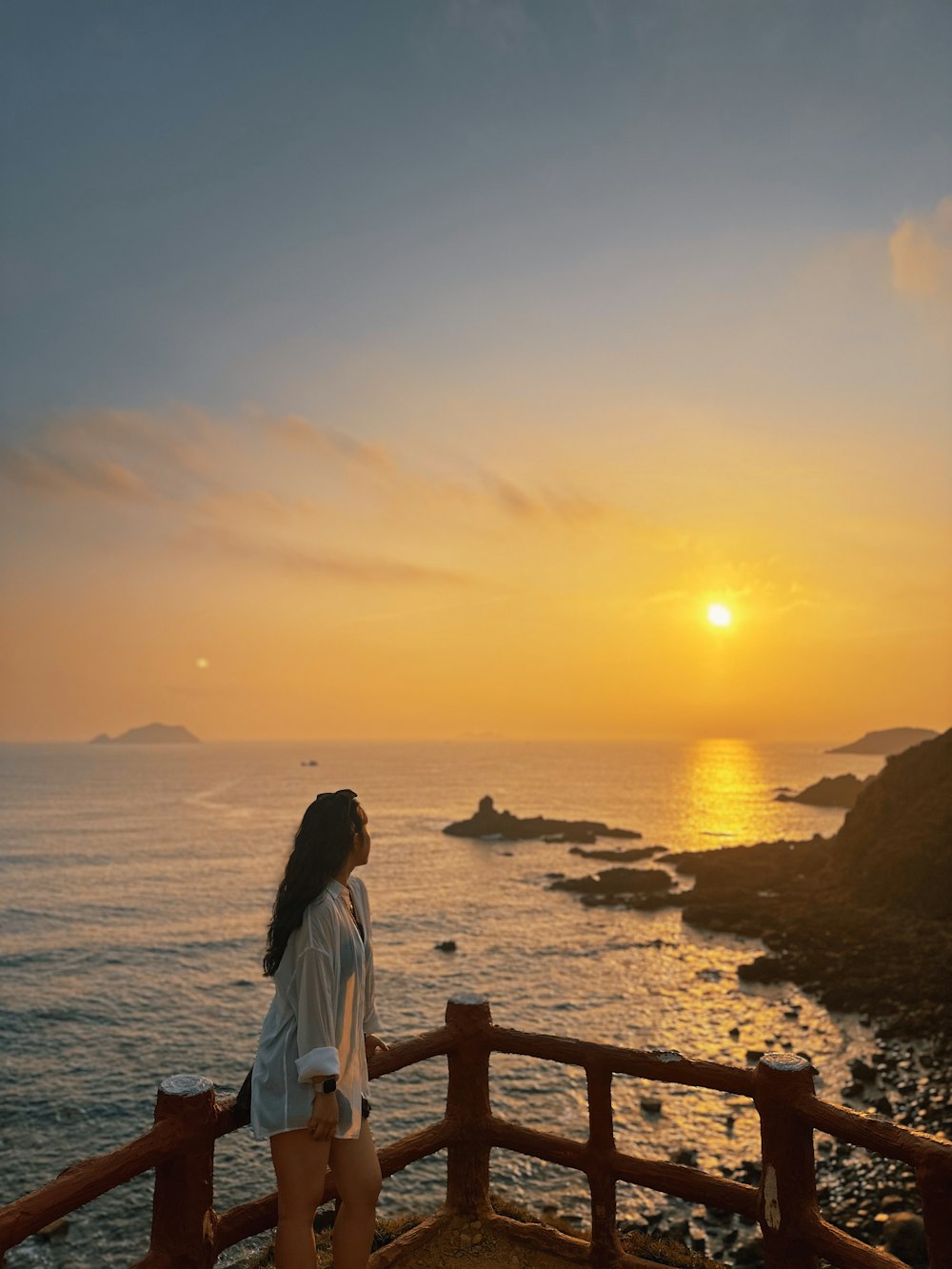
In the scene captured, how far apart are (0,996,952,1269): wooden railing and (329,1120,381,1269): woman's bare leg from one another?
523mm

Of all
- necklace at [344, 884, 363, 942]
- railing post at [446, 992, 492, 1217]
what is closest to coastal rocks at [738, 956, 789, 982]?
railing post at [446, 992, 492, 1217]

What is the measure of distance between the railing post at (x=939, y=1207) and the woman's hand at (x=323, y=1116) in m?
2.61

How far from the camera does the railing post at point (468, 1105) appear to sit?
229 inches

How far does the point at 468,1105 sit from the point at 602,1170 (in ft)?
3.24

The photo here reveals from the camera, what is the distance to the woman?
382 centimetres


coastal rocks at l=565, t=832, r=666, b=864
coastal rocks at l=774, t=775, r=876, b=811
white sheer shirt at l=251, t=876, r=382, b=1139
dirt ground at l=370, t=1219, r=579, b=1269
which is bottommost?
coastal rocks at l=565, t=832, r=666, b=864

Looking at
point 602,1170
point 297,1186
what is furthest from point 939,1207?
point 297,1186

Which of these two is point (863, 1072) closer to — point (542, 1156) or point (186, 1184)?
point (542, 1156)

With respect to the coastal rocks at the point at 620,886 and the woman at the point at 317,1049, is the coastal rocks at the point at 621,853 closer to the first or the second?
the coastal rocks at the point at 620,886

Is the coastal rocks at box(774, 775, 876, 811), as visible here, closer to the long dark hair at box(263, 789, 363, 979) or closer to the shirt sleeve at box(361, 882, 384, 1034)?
the shirt sleeve at box(361, 882, 384, 1034)

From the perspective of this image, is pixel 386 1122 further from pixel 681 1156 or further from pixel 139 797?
pixel 139 797

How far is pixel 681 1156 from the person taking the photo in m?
16.8

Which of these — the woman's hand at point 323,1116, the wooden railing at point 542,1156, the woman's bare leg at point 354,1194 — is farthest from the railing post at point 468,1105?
the woman's hand at point 323,1116

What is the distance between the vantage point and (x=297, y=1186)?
3.91 m
